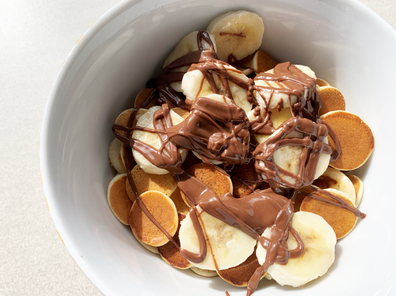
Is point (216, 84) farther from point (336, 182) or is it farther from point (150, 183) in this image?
point (336, 182)

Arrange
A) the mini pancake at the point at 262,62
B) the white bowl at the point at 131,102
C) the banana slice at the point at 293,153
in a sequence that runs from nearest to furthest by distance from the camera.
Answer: the white bowl at the point at 131,102 → the banana slice at the point at 293,153 → the mini pancake at the point at 262,62

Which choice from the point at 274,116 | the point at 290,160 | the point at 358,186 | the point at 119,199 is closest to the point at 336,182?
the point at 358,186

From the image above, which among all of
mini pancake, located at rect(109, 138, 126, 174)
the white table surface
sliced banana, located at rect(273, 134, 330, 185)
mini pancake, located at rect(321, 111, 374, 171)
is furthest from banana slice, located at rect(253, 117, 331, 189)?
the white table surface

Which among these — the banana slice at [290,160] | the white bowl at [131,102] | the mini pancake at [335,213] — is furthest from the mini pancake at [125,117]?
the mini pancake at [335,213]

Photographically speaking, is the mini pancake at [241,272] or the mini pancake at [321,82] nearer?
the mini pancake at [241,272]

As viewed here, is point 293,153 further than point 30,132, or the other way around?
point 30,132

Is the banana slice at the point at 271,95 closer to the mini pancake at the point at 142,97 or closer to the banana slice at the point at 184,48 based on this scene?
the banana slice at the point at 184,48

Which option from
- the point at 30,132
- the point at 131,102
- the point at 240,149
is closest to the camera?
the point at 240,149

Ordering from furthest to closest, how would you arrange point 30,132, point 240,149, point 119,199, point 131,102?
point 30,132 → point 131,102 → point 119,199 → point 240,149
